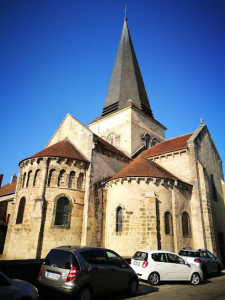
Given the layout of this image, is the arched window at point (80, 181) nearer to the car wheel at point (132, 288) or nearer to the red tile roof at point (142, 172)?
the red tile roof at point (142, 172)

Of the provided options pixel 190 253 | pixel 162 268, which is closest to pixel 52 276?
pixel 162 268

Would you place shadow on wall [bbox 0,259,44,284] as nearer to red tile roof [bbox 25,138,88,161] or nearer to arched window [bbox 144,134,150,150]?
red tile roof [bbox 25,138,88,161]

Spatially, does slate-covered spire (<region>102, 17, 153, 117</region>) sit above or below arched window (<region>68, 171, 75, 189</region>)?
above

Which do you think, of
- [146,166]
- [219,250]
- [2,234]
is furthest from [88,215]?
[2,234]

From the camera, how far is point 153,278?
8.89 m

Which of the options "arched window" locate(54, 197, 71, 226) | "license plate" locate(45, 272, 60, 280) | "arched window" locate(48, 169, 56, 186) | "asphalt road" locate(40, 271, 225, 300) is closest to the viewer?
"license plate" locate(45, 272, 60, 280)

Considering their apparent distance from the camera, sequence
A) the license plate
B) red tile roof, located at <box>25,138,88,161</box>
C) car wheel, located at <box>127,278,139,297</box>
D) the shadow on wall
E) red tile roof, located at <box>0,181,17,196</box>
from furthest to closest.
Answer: red tile roof, located at <box>0,181,17,196</box>
red tile roof, located at <box>25,138,88,161</box>
car wheel, located at <box>127,278,139,297</box>
the shadow on wall
the license plate

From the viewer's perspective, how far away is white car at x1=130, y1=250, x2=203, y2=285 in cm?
891

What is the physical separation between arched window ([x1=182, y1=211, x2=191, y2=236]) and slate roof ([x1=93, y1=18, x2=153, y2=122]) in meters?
15.8

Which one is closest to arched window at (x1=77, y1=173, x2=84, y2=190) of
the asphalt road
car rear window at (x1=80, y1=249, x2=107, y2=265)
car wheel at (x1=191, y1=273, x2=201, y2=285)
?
the asphalt road

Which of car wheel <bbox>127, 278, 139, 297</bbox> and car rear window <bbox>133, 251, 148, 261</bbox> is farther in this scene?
car rear window <bbox>133, 251, 148, 261</bbox>

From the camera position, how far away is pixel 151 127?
29203 millimetres

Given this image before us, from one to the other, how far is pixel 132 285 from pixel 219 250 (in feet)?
43.3

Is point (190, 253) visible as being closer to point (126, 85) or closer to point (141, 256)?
point (141, 256)
